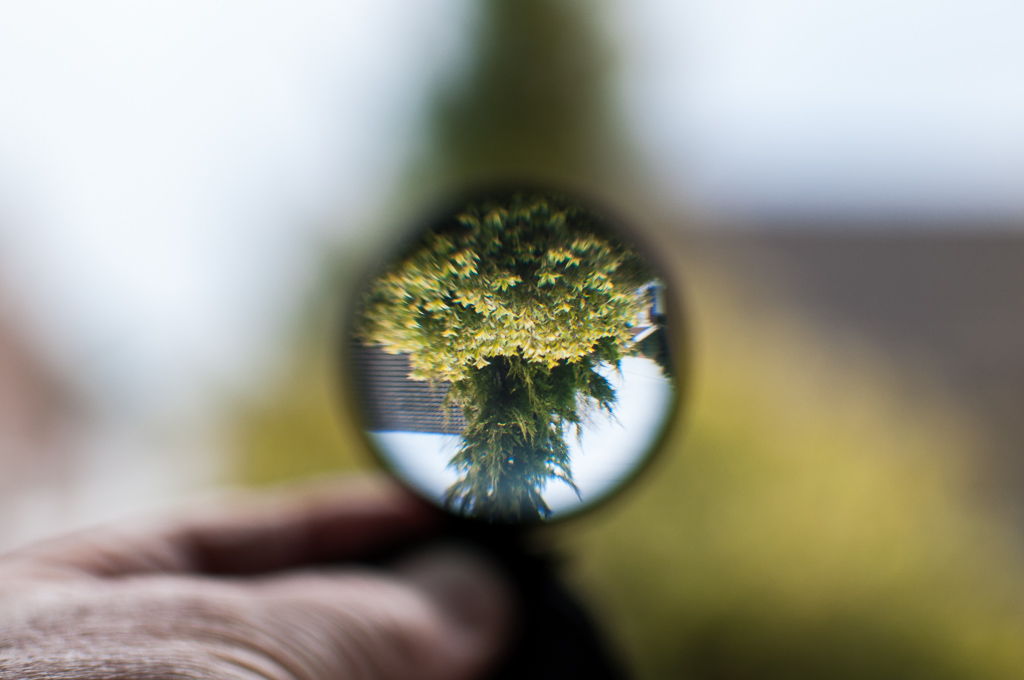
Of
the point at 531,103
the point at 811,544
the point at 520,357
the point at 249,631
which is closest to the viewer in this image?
the point at 520,357

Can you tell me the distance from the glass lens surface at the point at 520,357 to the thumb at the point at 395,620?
201mm

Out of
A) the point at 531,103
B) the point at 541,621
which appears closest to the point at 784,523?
the point at 541,621

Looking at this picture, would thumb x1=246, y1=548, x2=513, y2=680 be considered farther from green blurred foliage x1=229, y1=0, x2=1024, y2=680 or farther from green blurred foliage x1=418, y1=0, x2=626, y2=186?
green blurred foliage x1=418, y1=0, x2=626, y2=186

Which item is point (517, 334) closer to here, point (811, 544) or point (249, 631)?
point (249, 631)

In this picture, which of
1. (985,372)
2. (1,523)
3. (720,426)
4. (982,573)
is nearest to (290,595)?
(720,426)

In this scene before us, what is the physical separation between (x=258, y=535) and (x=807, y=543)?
1065mm

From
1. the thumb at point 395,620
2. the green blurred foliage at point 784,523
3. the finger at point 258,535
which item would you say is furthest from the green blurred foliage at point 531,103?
the thumb at point 395,620

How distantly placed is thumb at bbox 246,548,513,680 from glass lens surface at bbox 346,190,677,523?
201 mm

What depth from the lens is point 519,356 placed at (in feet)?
1.61

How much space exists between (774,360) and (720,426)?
1.08 feet

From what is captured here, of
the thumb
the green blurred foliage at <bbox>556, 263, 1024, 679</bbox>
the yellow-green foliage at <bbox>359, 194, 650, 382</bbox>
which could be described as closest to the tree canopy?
the yellow-green foliage at <bbox>359, 194, 650, 382</bbox>

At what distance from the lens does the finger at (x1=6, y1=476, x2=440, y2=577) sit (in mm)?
798

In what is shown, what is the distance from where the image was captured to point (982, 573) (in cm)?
131

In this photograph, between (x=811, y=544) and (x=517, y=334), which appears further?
(x=811, y=544)
